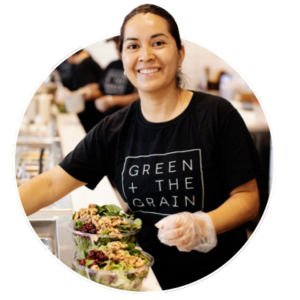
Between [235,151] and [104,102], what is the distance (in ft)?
1.41

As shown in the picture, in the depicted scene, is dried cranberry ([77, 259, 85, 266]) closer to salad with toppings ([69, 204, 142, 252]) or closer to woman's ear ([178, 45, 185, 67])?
salad with toppings ([69, 204, 142, 252])

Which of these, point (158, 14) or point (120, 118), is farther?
point (120, 118)

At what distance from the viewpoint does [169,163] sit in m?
1.13

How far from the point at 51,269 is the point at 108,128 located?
481 millimetres

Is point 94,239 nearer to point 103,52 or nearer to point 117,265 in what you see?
point 117,265

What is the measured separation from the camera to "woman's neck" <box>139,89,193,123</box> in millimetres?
1140

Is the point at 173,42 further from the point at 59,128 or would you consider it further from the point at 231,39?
the point at 59,128

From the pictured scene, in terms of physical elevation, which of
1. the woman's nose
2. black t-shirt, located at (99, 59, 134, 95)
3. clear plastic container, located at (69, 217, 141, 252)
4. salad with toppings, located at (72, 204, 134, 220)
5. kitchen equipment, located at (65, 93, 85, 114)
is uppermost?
the woman's nose

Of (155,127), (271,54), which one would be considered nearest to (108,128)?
(155,127)

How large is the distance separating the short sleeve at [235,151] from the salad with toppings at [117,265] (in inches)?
13.3

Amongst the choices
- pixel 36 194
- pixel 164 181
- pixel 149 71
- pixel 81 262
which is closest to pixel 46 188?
pixel 36 194

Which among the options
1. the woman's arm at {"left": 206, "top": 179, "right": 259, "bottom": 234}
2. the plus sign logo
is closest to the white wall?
the plus sign logo

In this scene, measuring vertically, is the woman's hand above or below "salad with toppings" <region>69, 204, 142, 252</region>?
above

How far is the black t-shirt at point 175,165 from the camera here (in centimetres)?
111
